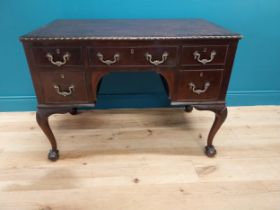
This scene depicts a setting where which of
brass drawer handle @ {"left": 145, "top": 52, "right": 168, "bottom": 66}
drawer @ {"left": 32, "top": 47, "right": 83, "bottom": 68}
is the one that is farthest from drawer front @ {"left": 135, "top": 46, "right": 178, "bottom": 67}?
drawer @ {"left": 32, "top": 47, "right": 83, "bottom": 68}

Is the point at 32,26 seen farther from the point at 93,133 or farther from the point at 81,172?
the point at 81,172

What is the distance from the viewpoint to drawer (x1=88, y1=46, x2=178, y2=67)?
Answer: 1021 millimetres

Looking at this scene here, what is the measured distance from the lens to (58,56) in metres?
1.02

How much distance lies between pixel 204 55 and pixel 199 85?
0.16m

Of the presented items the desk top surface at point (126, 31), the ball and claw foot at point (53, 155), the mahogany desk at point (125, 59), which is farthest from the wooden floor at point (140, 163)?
the desk top surface at point (126, 31)

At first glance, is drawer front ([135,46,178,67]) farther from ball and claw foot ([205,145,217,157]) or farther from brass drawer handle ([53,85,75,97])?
ball and claw foot ([205,145,217,157])

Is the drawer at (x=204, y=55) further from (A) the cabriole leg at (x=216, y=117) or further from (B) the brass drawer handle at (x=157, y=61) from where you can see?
(A) the cabriole leg at (x=216, y=117)

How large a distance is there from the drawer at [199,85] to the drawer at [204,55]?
1.9 inches

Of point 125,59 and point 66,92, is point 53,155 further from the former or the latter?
point 125,59

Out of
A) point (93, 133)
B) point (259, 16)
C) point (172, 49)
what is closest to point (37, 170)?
point (93, 133)

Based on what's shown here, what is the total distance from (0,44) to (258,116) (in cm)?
205

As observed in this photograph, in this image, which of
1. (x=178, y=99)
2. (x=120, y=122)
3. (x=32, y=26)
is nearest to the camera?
(x=178, y=99)

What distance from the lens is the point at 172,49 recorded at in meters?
1.03

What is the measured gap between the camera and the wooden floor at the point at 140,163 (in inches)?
42.3
